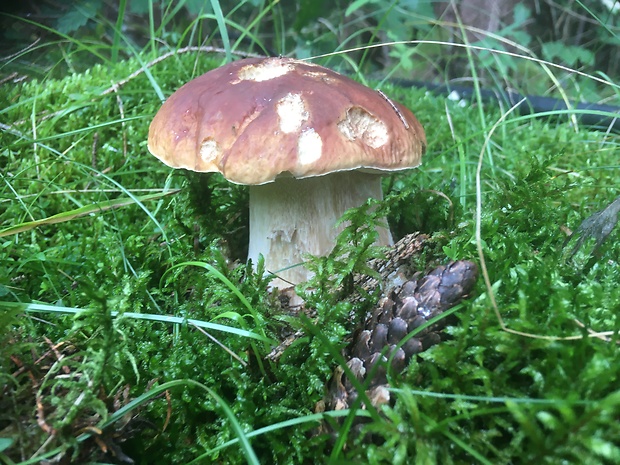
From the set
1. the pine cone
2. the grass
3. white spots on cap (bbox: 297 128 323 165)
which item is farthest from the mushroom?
the pine cone

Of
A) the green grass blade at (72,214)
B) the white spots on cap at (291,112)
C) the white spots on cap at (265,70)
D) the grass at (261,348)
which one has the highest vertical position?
the white spots on cap at (265,70)

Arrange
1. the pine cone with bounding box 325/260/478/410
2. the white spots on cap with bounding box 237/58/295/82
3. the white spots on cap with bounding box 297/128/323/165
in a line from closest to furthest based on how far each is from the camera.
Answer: the pine cone with bounding box 325/260/478/410 → the white spots on cap with bounding box 297/128/323/165 → the white spots on cap with bounding box 237/58/295/82

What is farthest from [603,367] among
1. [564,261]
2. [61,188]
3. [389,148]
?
[61,188]

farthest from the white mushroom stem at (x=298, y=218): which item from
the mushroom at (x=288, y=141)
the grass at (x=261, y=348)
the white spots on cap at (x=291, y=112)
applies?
the white spots on cap at (x=291, y=112)

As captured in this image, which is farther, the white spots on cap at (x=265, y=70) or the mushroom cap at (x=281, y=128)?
the white spots on cap at (x=265, y=70)

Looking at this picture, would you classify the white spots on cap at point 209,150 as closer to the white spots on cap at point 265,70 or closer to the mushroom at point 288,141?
the mushroom at point 288,141

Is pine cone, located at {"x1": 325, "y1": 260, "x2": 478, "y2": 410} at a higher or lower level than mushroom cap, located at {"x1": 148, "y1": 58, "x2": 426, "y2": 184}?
lower

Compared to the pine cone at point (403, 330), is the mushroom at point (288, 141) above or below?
above

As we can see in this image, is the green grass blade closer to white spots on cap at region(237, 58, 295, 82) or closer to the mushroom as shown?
the mushroom
